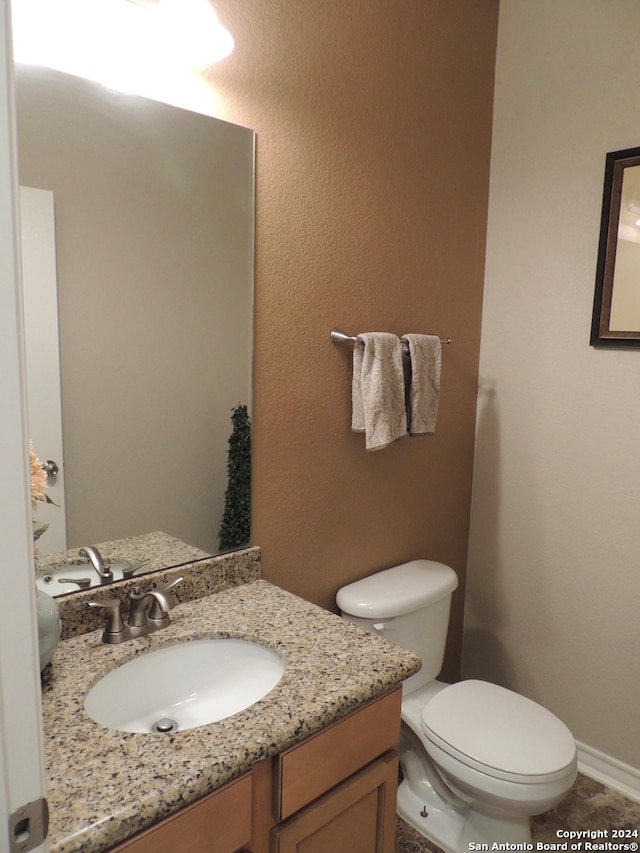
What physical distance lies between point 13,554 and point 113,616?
80 centimetres

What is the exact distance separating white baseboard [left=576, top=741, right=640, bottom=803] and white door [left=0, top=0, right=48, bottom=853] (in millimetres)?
2077

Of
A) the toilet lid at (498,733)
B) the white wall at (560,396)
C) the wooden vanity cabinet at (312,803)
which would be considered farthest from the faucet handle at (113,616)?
the white wall at (560,396)

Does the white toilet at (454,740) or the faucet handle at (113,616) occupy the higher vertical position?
the faucet handle at (113,616)

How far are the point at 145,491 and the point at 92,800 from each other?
68cm

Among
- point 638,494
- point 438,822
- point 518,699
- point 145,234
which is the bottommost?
point 438,822

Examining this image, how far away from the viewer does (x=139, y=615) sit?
1.29 meters

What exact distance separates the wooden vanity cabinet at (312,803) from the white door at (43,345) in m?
0.63

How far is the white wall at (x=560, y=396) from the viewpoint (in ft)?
6.39

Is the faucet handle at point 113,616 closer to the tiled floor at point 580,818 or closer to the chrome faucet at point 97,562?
the chrome faucet at point 97,562

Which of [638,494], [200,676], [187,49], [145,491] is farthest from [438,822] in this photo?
[187,49]

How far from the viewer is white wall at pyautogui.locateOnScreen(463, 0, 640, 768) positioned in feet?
6.39

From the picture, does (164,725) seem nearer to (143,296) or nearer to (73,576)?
(73,576)

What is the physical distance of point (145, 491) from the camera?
1.39 meters

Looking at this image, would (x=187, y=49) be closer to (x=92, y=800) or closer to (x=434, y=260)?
(x=434, y=260)
